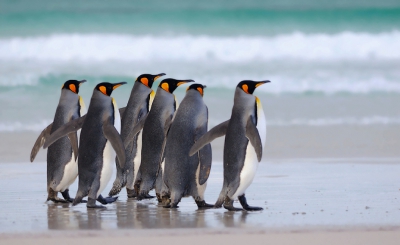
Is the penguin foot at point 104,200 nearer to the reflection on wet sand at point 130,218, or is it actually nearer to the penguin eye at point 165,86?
the reflection on wet sand at point 130,218

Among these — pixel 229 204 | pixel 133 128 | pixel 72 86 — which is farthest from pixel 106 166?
pixel 229 204

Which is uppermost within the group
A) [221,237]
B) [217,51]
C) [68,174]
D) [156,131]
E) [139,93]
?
[217,51]

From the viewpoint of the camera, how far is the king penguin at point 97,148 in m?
5.75

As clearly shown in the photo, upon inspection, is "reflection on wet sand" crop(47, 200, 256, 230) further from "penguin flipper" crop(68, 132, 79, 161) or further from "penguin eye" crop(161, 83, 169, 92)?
"penguin eye" crop(161, 83, 169, 92)

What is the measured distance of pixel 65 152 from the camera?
6289 mm

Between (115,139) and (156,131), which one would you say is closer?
(115,139)

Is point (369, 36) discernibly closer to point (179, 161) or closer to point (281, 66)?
point (281, 66)

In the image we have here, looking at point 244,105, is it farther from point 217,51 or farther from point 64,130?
point 217,51

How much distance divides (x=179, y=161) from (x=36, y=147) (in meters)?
1.59

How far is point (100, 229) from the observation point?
14.6 feet

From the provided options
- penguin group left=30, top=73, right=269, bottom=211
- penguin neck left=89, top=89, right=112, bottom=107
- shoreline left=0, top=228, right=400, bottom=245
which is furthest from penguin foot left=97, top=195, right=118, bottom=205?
shoreline left=0, top=228, right=400, bottom=245

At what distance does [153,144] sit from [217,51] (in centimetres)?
1078

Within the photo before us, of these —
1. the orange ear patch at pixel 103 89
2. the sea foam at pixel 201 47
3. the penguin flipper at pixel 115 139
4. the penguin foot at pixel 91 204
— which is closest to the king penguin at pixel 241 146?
the penguin flipper at pixel 115 139

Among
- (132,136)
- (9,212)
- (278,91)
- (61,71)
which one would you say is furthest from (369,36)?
(9,212)
